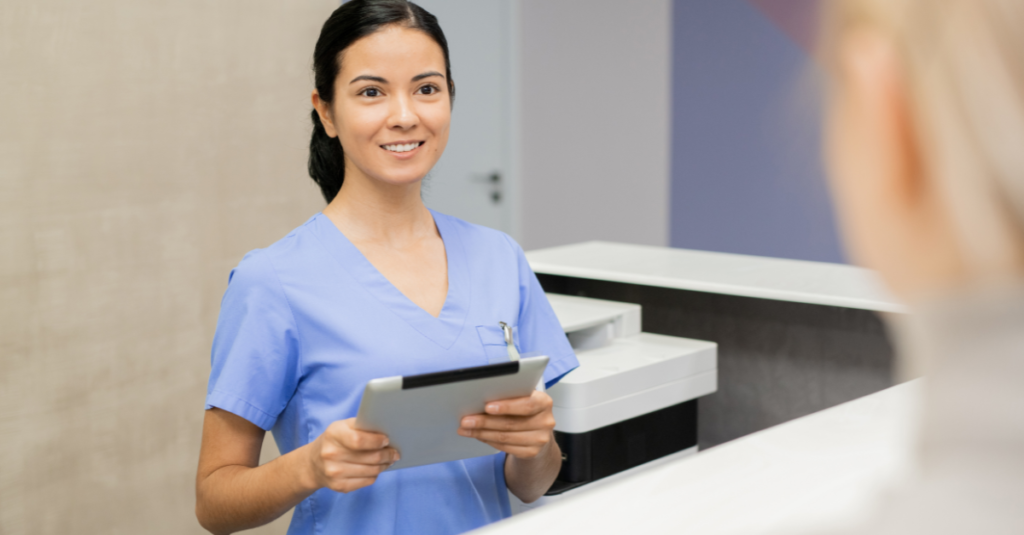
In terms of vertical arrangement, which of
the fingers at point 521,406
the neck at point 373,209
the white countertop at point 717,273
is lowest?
the fingers at point 521,406

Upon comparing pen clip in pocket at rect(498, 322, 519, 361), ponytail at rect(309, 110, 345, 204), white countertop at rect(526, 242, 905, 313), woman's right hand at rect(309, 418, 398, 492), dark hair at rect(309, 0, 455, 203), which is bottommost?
woman's right hand at rect(309, 418, 398, 492)

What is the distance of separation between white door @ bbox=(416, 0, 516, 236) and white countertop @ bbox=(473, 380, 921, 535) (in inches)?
115

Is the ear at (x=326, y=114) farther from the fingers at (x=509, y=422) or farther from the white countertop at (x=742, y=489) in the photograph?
the white countertop at (x=742, y=489)

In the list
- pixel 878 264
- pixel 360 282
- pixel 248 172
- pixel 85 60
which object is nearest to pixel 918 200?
pixel 878 264

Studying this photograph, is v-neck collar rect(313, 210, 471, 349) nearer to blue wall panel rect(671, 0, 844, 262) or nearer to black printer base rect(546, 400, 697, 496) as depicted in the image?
black printer base rect(546, 400, 697, 496)

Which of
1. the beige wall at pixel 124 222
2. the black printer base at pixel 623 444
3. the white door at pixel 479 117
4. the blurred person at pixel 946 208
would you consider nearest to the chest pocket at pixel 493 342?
the black printer base at pixel 623 444

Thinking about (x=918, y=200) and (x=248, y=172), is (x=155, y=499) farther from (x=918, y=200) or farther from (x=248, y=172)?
(x=918, y=200)

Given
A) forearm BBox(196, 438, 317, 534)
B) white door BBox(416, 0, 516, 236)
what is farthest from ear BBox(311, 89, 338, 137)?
white door BBox(416, 0, 516, 236)

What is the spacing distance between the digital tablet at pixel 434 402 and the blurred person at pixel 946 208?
657mm

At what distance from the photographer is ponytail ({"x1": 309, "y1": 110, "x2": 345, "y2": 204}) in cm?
126

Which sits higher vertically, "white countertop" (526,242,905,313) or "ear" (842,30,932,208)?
"ear" (842,30,932,208)

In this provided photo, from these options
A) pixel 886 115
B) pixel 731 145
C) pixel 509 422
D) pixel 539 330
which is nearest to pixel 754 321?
pixel 539 330

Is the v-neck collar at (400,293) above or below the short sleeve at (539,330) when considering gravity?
above

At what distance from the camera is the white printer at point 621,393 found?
5.12 ft
